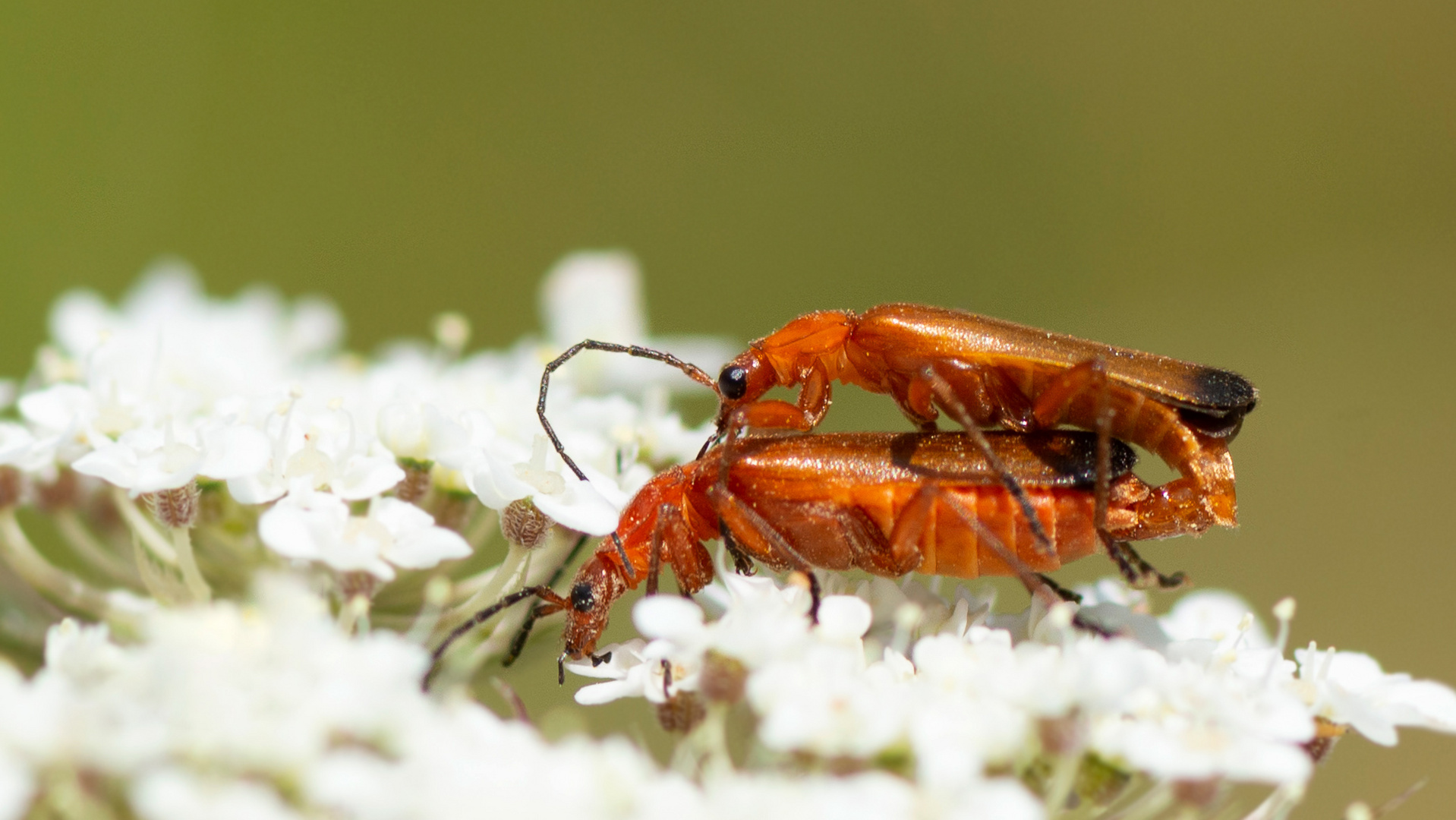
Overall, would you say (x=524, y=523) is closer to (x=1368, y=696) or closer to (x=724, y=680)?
(x=724, y=680)

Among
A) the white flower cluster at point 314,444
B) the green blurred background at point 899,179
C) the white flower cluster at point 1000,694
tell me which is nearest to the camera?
the white flower cluster at point 1000,694

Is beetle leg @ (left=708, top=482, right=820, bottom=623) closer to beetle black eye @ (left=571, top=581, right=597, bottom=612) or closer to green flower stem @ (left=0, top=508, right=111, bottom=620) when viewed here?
beetle black eye @ (left=571, top=581, right=597, bottom=612)

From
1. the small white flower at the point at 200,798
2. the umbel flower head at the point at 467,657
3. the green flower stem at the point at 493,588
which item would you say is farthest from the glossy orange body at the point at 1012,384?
the small white flower at the point at 200,798

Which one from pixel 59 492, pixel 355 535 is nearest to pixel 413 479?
pixel 355 535

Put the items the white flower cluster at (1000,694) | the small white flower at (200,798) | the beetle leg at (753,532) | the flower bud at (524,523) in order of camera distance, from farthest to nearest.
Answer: the flower bud at (524,523)
the beetle leg at (753,532)
the white flower cluster at (1000,694)
the small white flower at (200,798)

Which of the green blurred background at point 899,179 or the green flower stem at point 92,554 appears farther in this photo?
the green blurred background at point 899,179

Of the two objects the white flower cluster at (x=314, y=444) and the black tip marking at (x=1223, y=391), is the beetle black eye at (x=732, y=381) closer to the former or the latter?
the white flower cluster at (x=314, y=444)

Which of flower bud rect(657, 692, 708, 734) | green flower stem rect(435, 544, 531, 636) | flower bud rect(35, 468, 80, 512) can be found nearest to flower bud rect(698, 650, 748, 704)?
flower bud rect(657, 692, 708, 734)

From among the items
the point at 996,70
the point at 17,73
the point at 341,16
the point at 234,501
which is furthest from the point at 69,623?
the point at 996,70
